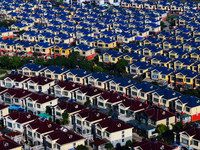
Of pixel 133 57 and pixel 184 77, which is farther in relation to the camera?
pixel 133 57

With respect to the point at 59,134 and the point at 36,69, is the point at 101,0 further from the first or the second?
the point at 59,134

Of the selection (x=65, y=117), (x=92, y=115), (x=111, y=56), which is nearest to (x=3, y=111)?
(x=65, y=117)

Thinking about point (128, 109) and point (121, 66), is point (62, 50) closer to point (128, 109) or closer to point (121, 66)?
point (121, 66)

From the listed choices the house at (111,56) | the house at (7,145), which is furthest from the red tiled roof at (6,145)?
the house at (111,56)

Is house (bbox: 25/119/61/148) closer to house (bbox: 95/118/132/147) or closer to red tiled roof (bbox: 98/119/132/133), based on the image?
house (bbox: 95/118/132/147)

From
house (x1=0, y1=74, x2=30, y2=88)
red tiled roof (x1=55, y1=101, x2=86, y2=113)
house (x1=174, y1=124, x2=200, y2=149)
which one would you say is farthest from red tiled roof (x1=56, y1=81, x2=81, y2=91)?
house (x1=174, y1=124, x2=200, y2=149)

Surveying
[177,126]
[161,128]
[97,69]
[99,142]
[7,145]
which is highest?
[97,69]
